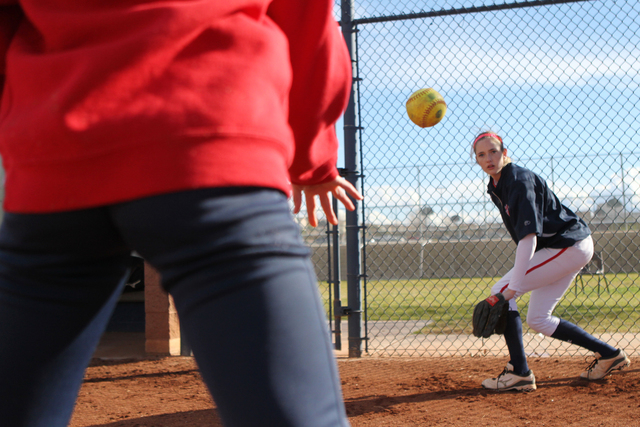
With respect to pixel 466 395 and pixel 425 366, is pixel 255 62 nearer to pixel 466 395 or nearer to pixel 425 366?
pixel 466 395

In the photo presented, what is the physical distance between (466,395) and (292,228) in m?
3.26

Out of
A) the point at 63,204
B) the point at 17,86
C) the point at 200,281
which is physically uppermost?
the point at 17,86

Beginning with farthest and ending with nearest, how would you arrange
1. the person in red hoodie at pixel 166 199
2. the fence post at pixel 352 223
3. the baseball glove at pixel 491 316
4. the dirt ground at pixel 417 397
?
the fence post at pixel 352 223 < the baseball glove at pixel 491 316 < the dirt ground at pixel 417 397 < the person in red hoodie at pixel 166 199

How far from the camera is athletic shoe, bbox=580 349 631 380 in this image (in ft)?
12.0

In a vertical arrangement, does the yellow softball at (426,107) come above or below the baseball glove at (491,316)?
above

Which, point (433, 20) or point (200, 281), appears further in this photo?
point (433, 20)

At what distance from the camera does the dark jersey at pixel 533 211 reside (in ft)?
11.2

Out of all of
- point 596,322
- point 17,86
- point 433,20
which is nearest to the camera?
point 17,86

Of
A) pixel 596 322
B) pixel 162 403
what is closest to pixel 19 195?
pixel 162 403

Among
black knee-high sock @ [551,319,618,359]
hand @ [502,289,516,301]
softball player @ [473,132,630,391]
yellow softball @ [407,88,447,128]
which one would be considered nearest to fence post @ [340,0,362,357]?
yellow softball @ [407,88,447,128]

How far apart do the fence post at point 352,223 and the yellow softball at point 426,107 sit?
65 centimetres

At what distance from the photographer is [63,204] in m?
0.65

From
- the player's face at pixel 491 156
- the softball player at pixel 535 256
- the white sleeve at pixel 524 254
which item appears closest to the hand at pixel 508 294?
the softball player at pixel 535 256

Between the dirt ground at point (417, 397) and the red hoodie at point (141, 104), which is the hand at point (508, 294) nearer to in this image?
the dirt ground at point (417, 397)
